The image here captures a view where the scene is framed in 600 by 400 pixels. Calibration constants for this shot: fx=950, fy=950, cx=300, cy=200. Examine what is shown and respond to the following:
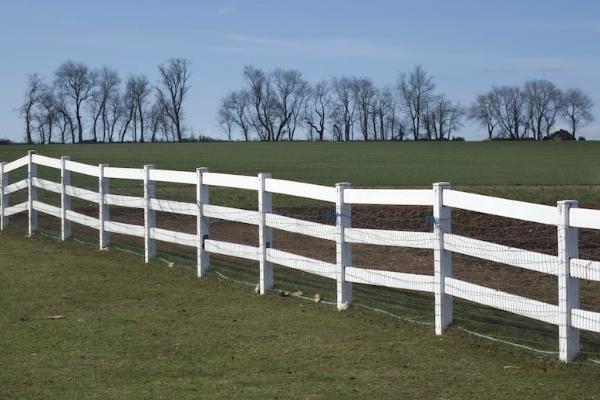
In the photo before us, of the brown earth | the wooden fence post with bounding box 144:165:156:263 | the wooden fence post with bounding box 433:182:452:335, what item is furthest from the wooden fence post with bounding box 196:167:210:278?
the wooden fence post with bounding box 433:182:452:335

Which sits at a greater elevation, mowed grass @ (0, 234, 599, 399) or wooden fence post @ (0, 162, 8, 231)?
wooden fence post @ (0, 162, 8, 231)

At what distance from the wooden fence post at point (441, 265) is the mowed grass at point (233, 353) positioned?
0.51 feet

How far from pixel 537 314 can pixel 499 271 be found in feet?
23.3

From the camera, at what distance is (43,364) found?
798 cm

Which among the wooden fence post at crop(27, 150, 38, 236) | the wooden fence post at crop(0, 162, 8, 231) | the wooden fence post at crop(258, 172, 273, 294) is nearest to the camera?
the wooden fence post at crop(258, 172, 273, 294)

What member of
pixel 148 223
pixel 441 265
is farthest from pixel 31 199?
pixel 441 265

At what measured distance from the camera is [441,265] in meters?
9.21

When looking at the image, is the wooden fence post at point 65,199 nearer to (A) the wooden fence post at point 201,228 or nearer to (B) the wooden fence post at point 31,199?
(B) the wooden fence post at point 31,199

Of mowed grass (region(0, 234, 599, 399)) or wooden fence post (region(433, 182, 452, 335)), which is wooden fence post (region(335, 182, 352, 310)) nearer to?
mowed grass (region(0, 234, 599, 399))

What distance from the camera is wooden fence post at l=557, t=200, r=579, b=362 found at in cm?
777

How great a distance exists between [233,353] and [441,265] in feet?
7.35

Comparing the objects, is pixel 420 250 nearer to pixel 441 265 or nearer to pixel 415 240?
pixel 415 240

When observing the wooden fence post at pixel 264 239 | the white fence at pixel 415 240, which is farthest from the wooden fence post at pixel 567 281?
the wooden fence post at pixel 264 239

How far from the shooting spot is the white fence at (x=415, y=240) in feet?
25.6
